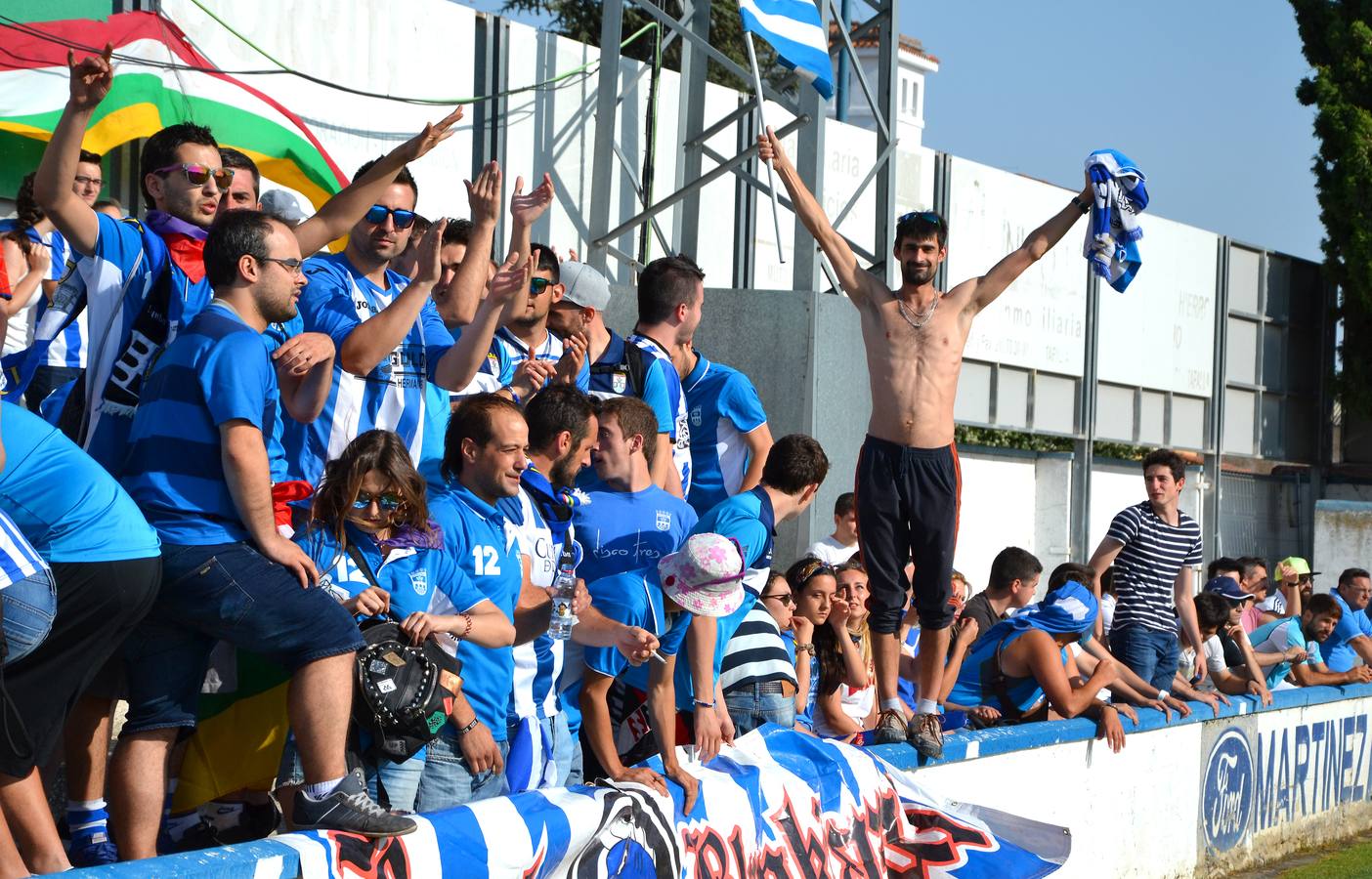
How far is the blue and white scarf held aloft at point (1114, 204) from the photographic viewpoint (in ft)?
21.5

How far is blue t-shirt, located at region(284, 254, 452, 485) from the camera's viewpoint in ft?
15.6

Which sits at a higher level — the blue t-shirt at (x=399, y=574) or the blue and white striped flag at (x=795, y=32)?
the blue and white striped flag at (x=795, y=32)

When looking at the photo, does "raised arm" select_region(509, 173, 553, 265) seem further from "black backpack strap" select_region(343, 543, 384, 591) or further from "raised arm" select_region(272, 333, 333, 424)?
"black backpack strap" select_region(343, 543, 384, 591)

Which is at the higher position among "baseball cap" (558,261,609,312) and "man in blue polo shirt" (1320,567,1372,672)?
"baseball cap" (558,261,609,312)

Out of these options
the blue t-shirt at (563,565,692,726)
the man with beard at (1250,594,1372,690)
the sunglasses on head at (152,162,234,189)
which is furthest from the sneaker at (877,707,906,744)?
the man with beard at (1250,594,1372,690)

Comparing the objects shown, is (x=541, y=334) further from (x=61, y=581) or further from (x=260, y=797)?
(x=61, y=581)

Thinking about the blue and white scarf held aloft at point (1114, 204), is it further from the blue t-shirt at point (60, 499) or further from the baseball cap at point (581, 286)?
the blue t-shirt at point (60, 499)

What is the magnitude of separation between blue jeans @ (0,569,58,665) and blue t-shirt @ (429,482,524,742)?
1.21m

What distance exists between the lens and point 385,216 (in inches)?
199

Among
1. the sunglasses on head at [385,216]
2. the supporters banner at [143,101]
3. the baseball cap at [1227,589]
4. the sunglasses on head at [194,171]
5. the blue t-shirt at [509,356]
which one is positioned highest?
the supporters banner at [143,101]

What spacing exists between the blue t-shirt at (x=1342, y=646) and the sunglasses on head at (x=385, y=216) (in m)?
9.63

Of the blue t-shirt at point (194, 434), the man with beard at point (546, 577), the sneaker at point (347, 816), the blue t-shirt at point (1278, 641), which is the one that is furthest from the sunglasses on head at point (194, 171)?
the blue t-shirt at point (1278, 641)

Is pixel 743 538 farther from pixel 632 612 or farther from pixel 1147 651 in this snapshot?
pixel 1147 651

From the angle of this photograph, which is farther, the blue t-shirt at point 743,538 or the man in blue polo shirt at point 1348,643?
the man in blue polo shirt at point 1348,643
